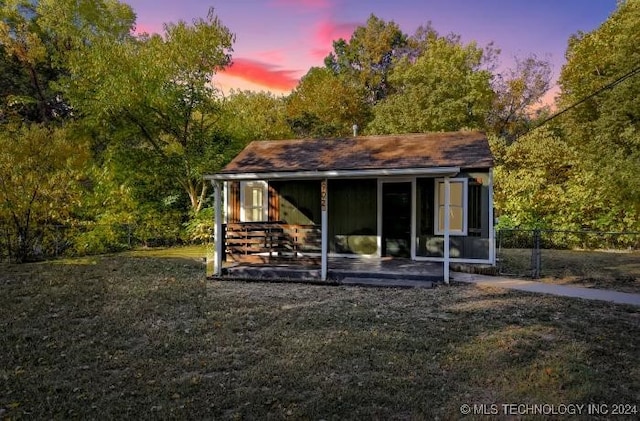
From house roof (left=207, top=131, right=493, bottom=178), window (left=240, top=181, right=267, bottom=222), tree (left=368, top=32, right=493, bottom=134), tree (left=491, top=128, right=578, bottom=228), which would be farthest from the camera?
tree (left=368, top=32, right=493, bottom=134)

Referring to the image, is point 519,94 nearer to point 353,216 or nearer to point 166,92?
point 353,216

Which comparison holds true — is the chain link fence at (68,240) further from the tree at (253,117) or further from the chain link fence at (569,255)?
the chain link fence at (569,255)

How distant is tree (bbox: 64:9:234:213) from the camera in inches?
669

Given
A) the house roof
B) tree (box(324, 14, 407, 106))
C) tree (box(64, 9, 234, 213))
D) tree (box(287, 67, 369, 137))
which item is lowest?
the house roof

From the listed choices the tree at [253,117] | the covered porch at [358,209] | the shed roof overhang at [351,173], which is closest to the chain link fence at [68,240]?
the covered porch at [358,209]

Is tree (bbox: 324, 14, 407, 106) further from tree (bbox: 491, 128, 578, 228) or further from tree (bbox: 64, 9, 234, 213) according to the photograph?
tree (bbox: 64, 9, 234, 213)

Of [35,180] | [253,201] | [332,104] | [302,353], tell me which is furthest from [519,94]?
[302,353]

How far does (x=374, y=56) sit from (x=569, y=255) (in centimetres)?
2116

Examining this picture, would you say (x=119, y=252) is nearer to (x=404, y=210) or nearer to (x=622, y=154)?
(x=404, y=210)

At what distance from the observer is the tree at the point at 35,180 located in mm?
10539

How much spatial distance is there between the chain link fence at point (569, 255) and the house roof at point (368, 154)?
2302 mm

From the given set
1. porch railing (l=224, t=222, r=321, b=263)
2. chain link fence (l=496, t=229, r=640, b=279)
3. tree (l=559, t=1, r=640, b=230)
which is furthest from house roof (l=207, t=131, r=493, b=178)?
tree (l=559, t=1, r=640, b=230)

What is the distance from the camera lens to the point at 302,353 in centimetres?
479

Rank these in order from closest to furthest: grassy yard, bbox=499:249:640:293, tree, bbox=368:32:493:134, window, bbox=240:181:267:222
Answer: grassy yard, bbox=499:249:640:293 → window, bbox=240:181:267:222 → tree, bbox=368:32:493:134
